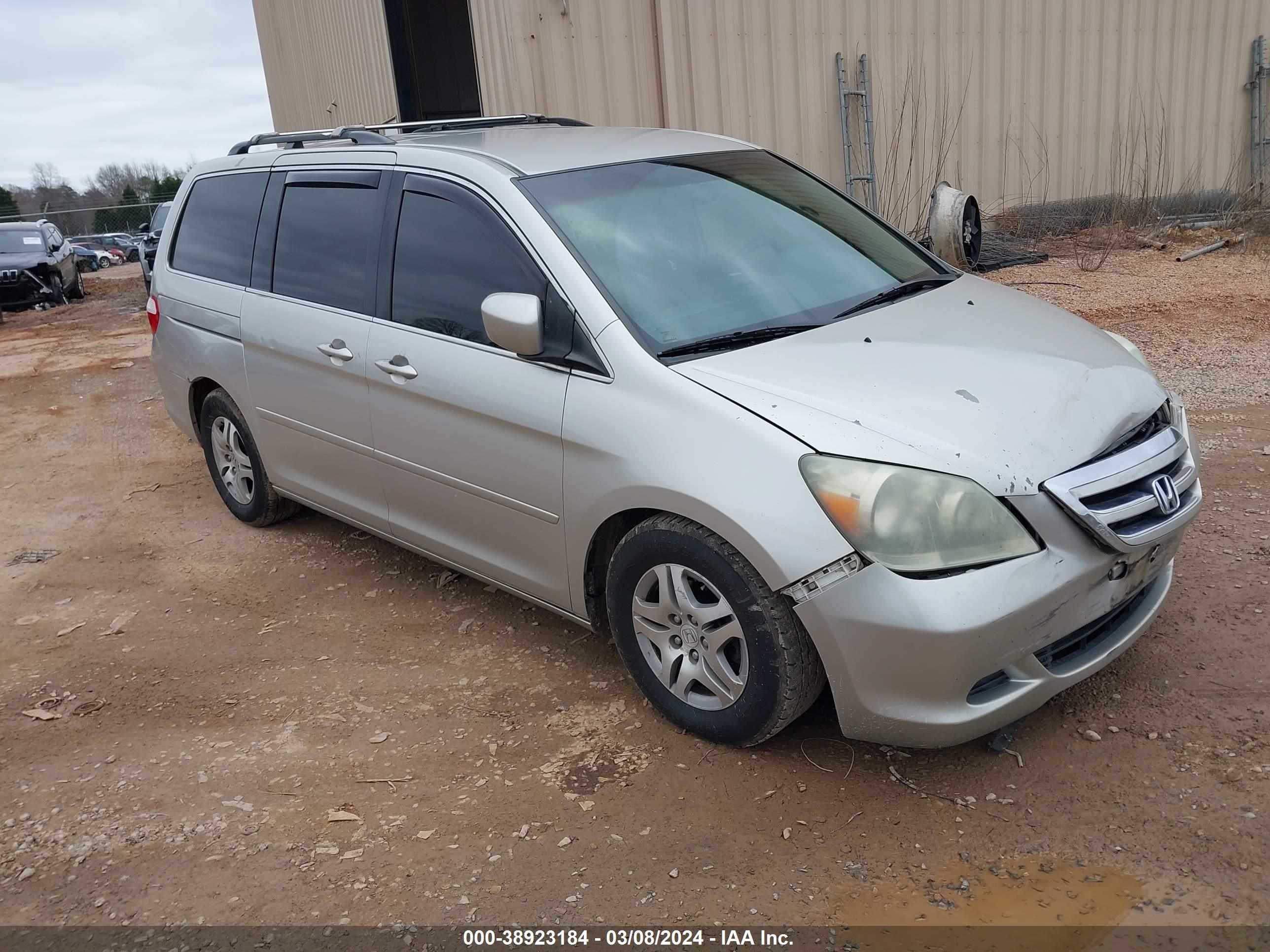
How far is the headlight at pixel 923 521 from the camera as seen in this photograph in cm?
278

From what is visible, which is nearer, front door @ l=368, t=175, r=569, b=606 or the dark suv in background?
front door @ l=368, t=175, r=569, b=606

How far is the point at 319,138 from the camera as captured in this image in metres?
4.95

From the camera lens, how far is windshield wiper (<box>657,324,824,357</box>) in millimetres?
3342

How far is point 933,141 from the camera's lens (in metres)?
10.6

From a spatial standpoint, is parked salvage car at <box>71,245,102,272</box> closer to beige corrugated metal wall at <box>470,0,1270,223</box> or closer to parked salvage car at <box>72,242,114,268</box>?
parked salvage car at <box>72,242,114,268</box>

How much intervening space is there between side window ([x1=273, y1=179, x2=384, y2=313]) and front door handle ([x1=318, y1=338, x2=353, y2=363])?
0.49 ft

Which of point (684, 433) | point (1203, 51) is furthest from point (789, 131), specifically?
point (684, 433)

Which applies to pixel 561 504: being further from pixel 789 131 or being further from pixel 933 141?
pixel 933 141

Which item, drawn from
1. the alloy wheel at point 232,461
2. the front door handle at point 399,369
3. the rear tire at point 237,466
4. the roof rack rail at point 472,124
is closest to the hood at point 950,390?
the front door handle at point 399,369

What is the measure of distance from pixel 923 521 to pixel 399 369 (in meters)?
2.11

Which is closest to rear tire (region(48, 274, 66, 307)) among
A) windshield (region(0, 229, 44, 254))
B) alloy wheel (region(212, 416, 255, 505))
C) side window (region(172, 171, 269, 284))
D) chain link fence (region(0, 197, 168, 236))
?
→ windshield (region(0, 229, 44, 254))

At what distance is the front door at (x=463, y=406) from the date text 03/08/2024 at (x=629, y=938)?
1.24 metres

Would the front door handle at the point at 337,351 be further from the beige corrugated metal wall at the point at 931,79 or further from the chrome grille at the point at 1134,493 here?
the beige corrugated metal wall at the point at 931,79

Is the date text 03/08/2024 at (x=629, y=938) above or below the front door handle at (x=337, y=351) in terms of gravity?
below
